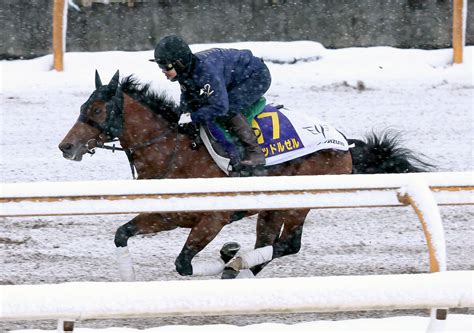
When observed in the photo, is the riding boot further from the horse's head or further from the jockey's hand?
the horse's head

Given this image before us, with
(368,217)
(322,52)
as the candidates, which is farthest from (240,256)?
(322,52)

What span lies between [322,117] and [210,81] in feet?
13.0

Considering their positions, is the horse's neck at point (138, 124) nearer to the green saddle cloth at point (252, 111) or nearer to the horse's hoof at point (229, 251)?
the green saddle cloth at point (252, 111)

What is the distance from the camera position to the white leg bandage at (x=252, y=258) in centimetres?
575

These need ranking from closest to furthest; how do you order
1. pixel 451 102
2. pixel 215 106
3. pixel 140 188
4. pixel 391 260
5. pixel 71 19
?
pixel 140 188 < pixel 215 106 < pixel 391 260 < pixel 451 102 < pixel 71 19

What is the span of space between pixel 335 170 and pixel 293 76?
4.42 meters

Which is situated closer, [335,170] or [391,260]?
[335,170]

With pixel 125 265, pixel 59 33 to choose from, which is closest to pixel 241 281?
pixel 125 265

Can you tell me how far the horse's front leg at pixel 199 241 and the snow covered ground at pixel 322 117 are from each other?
13.2 inches

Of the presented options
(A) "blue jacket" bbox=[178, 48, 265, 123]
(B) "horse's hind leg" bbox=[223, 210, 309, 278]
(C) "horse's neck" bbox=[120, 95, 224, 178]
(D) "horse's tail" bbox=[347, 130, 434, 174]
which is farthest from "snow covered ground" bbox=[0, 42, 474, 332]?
(A) "blue jacket" bbox=[178, 48, 265, 123]

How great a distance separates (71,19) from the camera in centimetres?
1091

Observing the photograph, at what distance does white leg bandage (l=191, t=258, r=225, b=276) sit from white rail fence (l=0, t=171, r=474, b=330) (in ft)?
5.86

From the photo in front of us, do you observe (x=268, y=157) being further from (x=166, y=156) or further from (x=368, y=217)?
(x=368, y=217)

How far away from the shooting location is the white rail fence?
10.8ft
